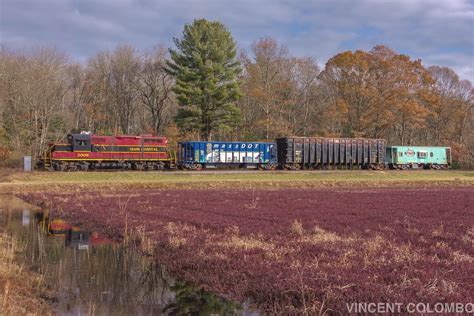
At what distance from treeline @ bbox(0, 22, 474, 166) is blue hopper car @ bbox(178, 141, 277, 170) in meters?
7.89

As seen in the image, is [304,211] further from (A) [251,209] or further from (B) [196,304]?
(B) [196,304]

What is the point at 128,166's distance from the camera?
49281mm

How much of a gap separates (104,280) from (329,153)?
160 ft

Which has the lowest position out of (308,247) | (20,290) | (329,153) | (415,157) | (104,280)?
(104,280)

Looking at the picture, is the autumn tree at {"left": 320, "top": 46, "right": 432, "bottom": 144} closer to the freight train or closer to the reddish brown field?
the freight train

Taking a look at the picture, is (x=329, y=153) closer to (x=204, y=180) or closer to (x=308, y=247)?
(x=204, y=180)

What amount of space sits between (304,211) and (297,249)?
956cm

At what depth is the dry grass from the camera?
902cm

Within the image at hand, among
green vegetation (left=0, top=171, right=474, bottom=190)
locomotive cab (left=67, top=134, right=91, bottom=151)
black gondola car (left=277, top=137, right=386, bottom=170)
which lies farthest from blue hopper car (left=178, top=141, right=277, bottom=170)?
locomotive cab (left=67, top=134, right=91, bottom=151)

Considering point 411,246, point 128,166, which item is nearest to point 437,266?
point 411,246

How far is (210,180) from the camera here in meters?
41.5

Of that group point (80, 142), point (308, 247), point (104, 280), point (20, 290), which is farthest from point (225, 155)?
point (20, 290)

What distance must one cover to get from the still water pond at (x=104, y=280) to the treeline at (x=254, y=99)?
42778 mm

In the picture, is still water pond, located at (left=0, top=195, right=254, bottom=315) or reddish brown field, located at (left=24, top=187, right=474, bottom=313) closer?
reddish brown field, located at (left=24, top=187, right=474, bottom=313)
